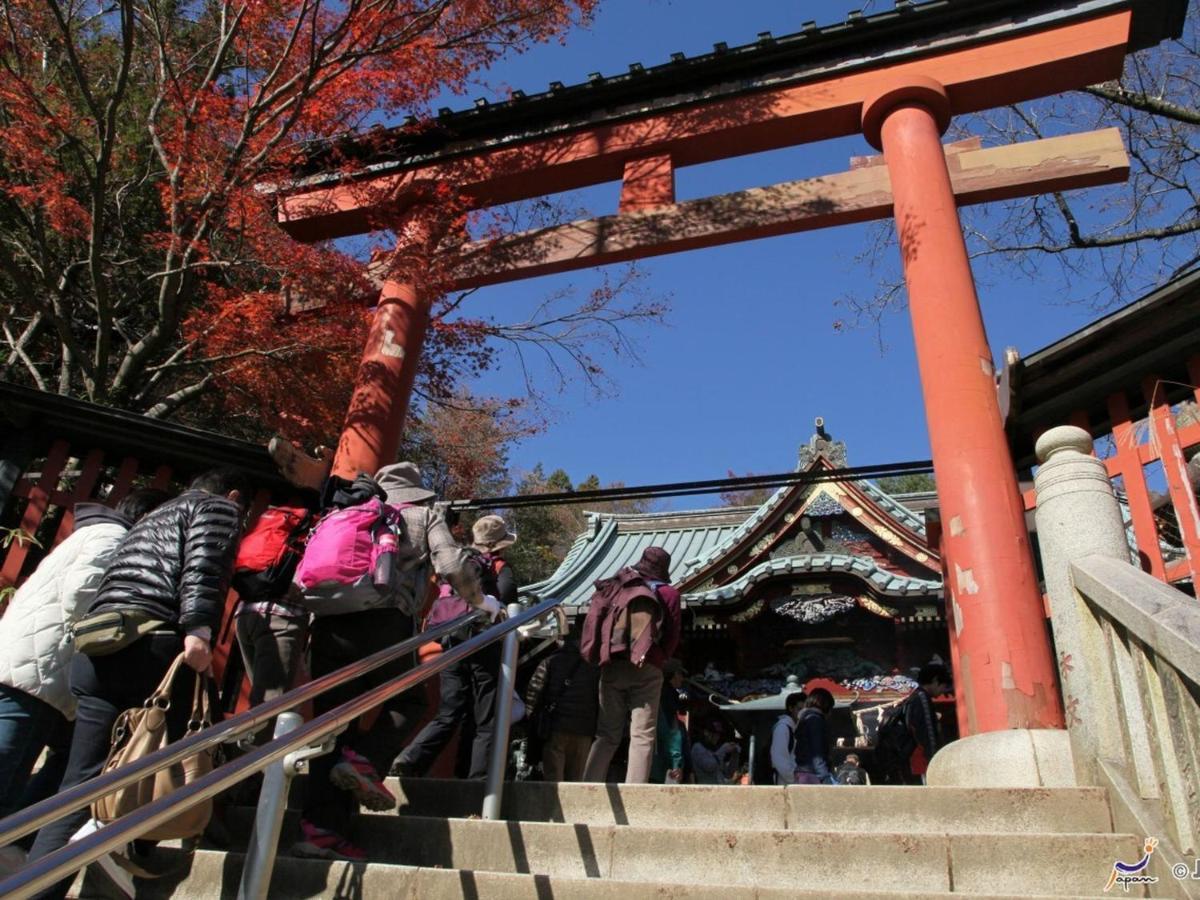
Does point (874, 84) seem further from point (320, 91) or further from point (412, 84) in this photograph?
point (320, 91)

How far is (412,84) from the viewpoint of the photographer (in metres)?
7.96

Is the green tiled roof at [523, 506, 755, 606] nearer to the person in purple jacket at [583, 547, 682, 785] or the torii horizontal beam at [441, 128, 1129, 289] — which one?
the torii horizontal beam at [441, 128, 1129, 289]

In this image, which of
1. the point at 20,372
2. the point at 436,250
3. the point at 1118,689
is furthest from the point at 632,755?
the point at 20,372

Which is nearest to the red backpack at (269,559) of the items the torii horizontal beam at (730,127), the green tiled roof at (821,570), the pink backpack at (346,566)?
the pink backpack at (346,566)

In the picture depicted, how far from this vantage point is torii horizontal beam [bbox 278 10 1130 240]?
6781 mm

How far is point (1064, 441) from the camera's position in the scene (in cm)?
389

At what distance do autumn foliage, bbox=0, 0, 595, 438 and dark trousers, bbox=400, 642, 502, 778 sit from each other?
377 cm

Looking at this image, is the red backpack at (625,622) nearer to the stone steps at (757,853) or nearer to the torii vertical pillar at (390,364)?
the stone steps at (757,853)

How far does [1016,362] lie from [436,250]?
508 cm

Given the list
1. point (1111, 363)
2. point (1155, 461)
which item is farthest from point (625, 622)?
point (1111, 363)

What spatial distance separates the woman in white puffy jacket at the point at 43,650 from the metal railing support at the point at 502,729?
167 cm

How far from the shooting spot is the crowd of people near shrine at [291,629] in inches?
119

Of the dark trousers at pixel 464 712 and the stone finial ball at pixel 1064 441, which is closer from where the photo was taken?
the stone finial ball at pixel 1064 441

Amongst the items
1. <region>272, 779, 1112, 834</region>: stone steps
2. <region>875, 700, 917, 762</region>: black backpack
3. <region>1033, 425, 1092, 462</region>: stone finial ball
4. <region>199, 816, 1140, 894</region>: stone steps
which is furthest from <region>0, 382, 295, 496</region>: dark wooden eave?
<region>875, 700, 917, 762</region>: black backpack
